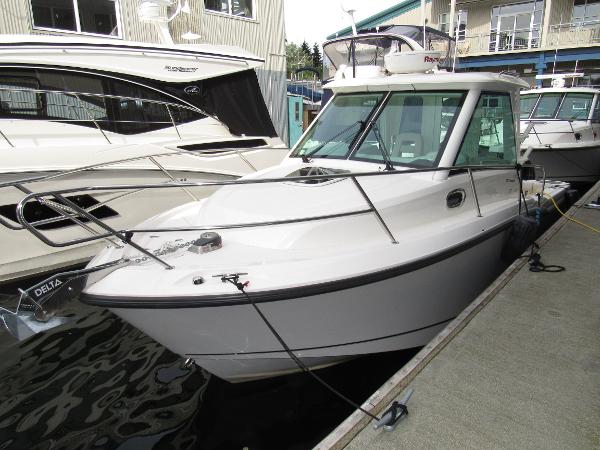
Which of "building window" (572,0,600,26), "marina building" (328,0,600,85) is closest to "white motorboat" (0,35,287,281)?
"marina building" (328,0,600,85)

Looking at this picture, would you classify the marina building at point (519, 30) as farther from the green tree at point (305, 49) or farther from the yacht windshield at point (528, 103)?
the green tree at point (305, 49)

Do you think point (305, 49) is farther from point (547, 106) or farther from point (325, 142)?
point (325, 142)

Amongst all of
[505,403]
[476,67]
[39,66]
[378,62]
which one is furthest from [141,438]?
[476,67]

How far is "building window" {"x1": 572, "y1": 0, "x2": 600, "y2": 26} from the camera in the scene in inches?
716

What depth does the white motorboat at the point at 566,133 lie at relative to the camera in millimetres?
8117

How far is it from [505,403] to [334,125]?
2744 millimetres

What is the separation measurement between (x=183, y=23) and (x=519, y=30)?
50.6 ft

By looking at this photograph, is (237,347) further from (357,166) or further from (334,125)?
(334,125)

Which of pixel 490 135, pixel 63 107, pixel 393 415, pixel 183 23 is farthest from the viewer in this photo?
pixel 183 23

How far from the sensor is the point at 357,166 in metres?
3.80

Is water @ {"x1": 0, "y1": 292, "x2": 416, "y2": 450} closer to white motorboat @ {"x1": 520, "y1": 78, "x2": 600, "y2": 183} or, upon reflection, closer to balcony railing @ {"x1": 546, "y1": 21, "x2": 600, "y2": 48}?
white motorboat @ {"x1": 520, "y1": 78, "x2": 600, "y2": 183}

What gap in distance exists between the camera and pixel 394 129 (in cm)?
387

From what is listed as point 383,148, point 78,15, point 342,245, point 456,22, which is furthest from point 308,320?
point 456,22

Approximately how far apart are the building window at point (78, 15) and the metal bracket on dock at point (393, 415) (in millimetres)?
8774
